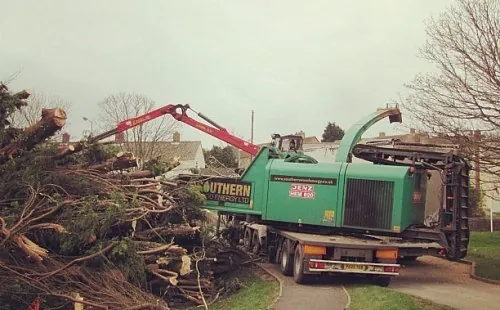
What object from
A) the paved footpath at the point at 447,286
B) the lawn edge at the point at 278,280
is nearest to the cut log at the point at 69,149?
the lawn edge at the point at 278,280

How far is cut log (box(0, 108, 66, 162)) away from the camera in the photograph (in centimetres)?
940

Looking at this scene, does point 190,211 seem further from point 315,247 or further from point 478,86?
point 478,86

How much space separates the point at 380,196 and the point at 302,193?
172 centimetres

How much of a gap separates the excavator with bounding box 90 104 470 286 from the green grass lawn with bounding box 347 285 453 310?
135 cm

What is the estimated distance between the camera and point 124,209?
998cm

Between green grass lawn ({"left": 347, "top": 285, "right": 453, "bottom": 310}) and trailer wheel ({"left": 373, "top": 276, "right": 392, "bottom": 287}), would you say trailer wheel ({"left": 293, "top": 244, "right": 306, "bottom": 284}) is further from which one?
trailer wheel ({"left": 373, "top": 276, "right": 392, "bottom": 287})

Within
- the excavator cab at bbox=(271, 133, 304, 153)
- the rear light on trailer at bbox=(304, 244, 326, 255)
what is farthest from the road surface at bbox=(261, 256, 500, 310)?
the excavator cab at bbox=(271, 133, 304, 153)

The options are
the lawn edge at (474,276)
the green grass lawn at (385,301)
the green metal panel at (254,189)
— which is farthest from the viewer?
the green metal panel at (254,189)

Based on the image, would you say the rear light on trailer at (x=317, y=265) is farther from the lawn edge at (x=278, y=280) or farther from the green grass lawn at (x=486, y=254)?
the green grass lawn at (x=486, y=254)

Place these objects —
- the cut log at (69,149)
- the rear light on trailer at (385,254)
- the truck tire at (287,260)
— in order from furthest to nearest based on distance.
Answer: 1. the truck tire at (287,260)
2. the rear light on trailer at (385,254)
3. the cut log at (69,149)

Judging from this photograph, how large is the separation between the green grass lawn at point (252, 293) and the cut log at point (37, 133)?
4.19m

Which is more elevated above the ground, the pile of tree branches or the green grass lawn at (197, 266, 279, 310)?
the pile of tree branches

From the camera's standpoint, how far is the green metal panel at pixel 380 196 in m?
12.3

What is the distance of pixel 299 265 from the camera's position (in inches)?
467
